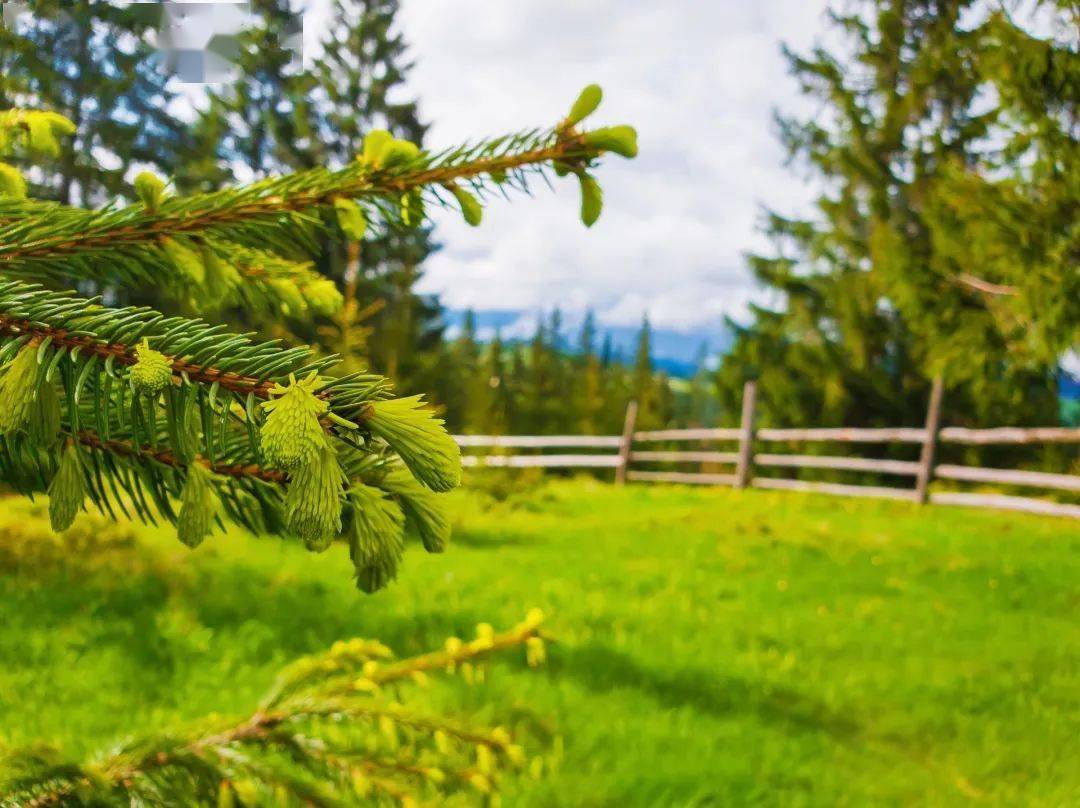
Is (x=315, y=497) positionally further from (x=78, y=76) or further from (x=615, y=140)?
(x=78, y=76)

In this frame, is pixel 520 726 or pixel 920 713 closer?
pixel 520 726

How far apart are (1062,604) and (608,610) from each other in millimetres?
2178

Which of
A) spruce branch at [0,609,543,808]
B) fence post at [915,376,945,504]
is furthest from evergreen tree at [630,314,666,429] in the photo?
spruce branch at [0,609,543,808]

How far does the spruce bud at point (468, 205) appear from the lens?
747mm

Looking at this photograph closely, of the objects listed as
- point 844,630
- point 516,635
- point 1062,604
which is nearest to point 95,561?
point 516,635

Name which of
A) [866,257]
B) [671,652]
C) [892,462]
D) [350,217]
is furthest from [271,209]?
[866,257]

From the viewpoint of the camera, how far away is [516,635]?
123 centimetres

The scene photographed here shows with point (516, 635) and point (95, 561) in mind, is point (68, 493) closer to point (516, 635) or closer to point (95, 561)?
point (516, 635)

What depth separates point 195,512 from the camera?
0.46 m

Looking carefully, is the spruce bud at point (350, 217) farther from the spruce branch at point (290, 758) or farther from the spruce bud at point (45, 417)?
the spruce branch at point (290, 758)

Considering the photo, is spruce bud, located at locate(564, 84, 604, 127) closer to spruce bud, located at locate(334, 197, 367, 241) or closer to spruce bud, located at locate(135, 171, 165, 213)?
spruce bud, located at locate(334, 197, 367, 241)

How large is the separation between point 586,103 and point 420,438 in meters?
0.44

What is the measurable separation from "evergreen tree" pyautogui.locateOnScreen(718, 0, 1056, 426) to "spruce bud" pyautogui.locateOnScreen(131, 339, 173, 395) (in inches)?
535

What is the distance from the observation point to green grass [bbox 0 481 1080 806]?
6.94 feet
